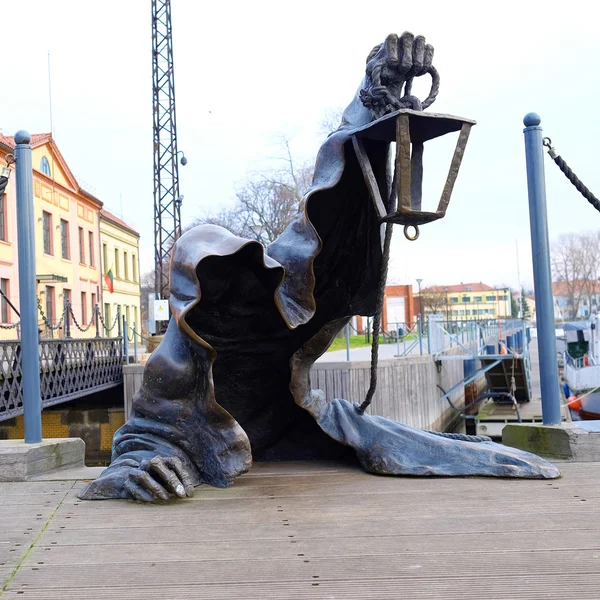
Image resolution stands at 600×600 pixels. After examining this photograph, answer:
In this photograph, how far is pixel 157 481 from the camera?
349 centimetres

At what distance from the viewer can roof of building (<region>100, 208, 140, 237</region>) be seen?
4074 cm

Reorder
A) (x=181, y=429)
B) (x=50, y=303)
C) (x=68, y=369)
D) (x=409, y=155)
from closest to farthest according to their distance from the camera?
(x=409, y=155), (x=181, y=429), (x=68, y=369), (x=50, y=303)

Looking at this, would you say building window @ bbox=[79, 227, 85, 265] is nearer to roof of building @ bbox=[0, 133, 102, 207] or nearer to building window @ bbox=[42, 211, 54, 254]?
roof of building @ bbox=[0, 133, 102, 207]

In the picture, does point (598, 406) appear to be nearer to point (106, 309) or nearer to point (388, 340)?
point (388, 340)

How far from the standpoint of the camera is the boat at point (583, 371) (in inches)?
763

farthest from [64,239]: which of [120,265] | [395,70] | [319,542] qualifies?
[319,542]

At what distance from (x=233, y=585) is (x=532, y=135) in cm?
352

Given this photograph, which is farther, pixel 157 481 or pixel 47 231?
pixel 47 231

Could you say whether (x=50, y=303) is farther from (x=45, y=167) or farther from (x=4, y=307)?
(x=45, y=167)

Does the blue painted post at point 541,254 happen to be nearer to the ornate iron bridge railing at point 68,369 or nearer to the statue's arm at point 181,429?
the statue's arm at point 181,429

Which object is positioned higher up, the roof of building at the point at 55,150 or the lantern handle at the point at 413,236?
the roof of building at the point at 55,150

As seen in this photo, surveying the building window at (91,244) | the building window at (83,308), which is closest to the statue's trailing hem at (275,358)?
the building window at (83,308)

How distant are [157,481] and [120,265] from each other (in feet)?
140

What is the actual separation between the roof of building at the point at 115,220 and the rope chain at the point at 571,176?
3716 centimetres
